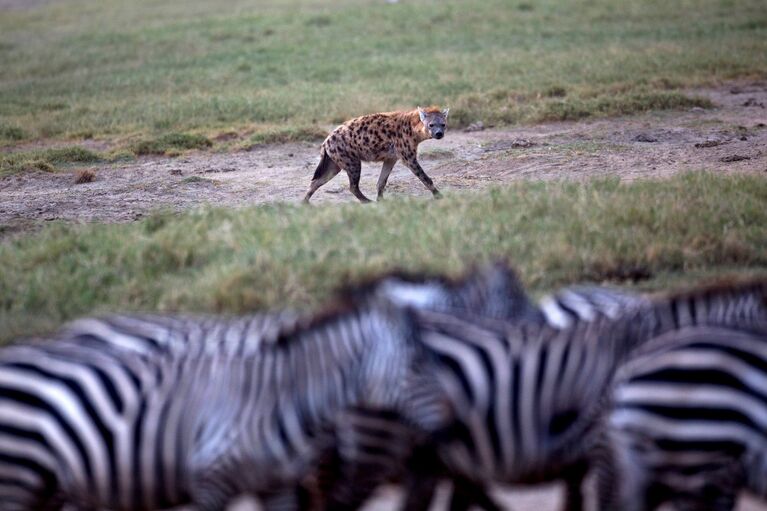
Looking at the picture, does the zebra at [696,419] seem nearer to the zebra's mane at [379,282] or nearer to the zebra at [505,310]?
the zebra at [505,310]

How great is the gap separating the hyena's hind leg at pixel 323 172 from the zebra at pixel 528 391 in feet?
23.3

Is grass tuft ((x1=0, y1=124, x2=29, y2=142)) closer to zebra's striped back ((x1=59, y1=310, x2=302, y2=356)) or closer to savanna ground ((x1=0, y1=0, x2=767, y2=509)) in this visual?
savanna ground ((x1=0, y1=0, x2=767, y2=509))

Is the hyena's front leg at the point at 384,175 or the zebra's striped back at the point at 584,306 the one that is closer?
the zebra's striped back at the point at 584,306

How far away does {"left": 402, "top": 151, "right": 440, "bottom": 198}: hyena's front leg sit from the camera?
10547 millimetres

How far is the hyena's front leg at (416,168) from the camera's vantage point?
10.5 m

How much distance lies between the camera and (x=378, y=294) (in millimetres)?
3912

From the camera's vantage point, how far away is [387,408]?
366 centimetres

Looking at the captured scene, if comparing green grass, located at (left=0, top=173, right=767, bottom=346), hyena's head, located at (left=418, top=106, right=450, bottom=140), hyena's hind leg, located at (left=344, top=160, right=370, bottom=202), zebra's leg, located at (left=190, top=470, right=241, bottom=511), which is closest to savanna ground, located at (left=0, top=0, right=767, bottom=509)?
green grass, located at (left=0, top=173, right=767, bottom=346)

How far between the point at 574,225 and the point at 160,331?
3.92m

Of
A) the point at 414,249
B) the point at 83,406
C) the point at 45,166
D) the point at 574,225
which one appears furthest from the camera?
the point at 45,166

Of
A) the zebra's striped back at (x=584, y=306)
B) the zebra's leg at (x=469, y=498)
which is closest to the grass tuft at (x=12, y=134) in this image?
the zebra's striped back at (x=584, y=306)

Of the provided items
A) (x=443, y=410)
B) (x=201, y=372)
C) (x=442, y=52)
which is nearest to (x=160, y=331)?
(x=201, y=372)

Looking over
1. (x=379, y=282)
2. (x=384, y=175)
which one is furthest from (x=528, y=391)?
(x=384, y=175)

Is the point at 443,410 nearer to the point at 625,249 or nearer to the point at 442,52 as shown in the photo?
the point at 625,249
